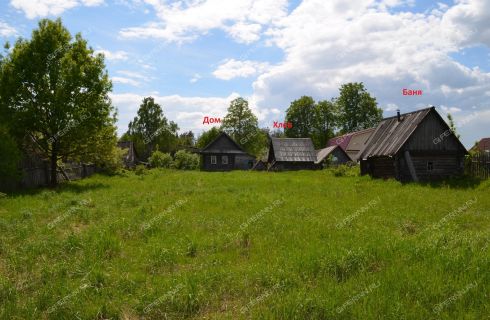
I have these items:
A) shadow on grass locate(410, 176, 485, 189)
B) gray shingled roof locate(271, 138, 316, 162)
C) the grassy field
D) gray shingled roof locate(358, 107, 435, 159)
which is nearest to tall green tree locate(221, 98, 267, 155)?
gray shingled roof locate(271, 138, 316, 162)

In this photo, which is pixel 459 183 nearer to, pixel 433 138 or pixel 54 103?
pixel 433 138

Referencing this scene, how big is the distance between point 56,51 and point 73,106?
3381 mm

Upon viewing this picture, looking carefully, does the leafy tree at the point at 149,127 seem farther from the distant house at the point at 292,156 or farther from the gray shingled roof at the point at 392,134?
the gray shingled roof at the point at 392,134

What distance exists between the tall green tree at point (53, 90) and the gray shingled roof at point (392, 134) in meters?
18.9

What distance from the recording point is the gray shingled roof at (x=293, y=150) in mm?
50156

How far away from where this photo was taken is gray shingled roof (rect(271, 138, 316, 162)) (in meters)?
50.2

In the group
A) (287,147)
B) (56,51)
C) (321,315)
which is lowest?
(321,315)

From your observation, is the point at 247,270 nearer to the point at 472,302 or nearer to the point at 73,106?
the point at 472,302

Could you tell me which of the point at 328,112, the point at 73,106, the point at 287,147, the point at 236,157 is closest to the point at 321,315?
the point at 73,106

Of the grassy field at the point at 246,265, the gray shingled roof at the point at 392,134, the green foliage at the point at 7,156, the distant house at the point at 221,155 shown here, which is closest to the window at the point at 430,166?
the gray shingled roof at the point at 392,134

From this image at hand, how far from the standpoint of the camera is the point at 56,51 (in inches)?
914

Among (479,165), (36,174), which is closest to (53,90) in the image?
(36,174)

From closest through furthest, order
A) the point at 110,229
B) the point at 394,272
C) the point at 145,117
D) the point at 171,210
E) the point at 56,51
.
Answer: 1. the point at 394,272
2. the point at 110,229
3. the point at 171,210
4. the point at 56,51
5. the point at 145,117

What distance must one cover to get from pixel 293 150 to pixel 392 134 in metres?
23.2
